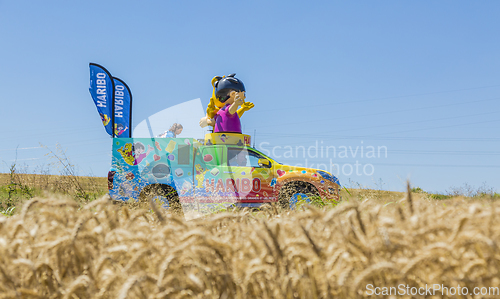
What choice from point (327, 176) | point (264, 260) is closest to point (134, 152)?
point (327, 176)

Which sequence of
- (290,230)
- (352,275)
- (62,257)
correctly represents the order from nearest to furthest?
(352,275), (62,257), (290,230)

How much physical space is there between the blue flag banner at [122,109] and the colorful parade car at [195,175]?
6.67ft

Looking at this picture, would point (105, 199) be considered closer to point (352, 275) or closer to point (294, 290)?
point (294, 290)

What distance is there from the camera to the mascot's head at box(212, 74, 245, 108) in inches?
339

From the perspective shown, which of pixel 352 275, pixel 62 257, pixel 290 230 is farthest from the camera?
pixel 290 230

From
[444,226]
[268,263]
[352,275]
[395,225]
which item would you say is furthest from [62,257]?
[444,226]

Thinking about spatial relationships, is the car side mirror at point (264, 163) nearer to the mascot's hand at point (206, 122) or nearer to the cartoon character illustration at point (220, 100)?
the cartoon character illustration at point (220, 100)

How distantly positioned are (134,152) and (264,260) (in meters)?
6.48

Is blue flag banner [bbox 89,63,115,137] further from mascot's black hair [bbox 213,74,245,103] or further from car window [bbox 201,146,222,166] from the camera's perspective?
car window [bbox 201,146,222,166]

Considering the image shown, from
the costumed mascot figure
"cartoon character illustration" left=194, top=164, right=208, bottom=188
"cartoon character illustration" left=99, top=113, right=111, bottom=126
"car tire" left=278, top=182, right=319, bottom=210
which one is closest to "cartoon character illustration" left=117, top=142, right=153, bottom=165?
"cartoon character illustration" left=194, top=164, right=208, bottom=188

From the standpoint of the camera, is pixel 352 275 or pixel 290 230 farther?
pixel 290 230

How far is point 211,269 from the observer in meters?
1.02

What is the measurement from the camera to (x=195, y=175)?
7051 millimetres

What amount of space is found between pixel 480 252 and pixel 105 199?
1.26m
